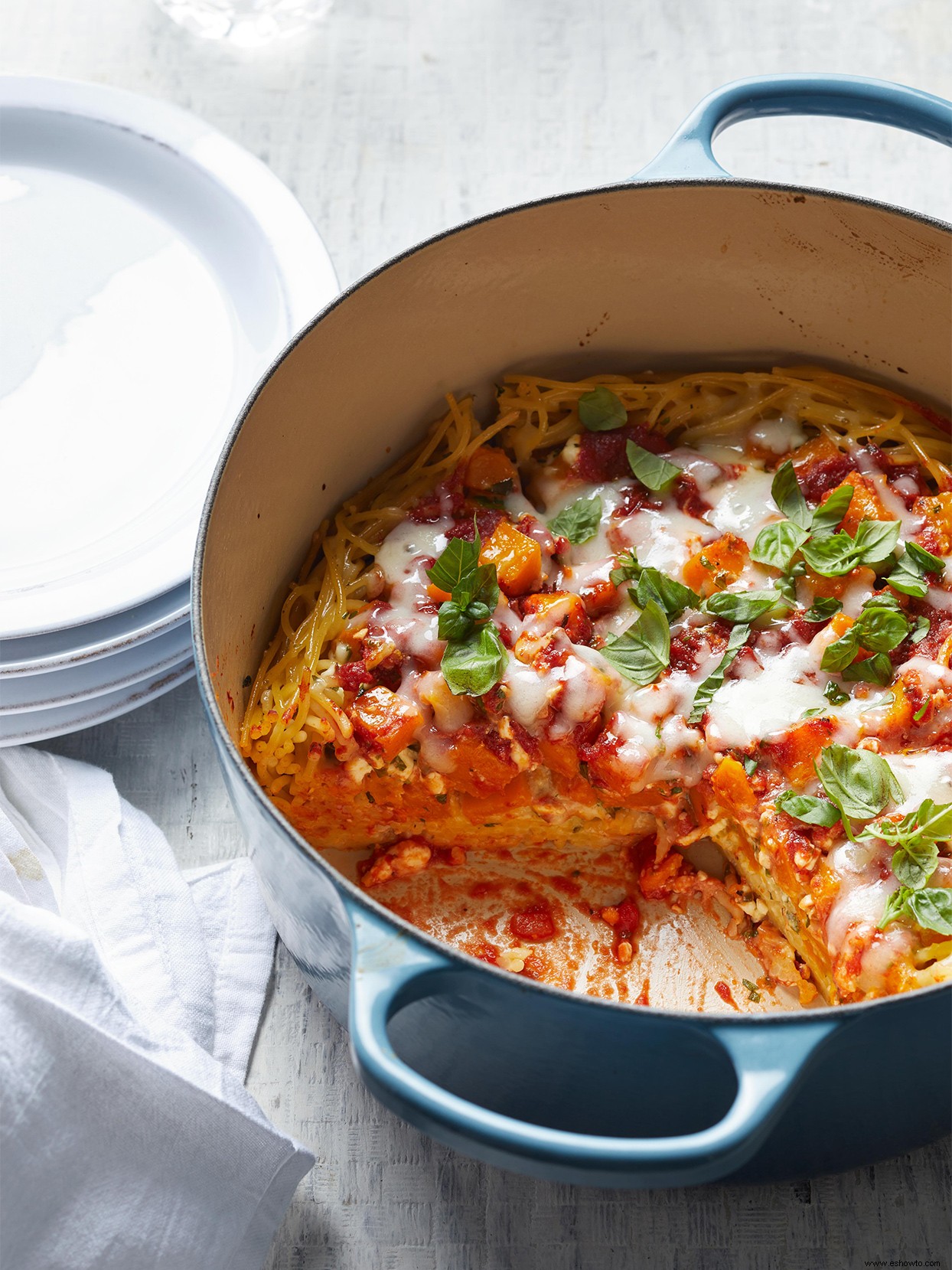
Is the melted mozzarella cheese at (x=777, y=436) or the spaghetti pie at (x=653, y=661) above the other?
the melted mozzarella cheese at (x=777, y=436)

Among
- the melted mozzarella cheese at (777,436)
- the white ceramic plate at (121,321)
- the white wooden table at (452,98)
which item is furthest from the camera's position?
the white wooden table at (452,98)

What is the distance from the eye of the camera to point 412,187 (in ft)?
11.7

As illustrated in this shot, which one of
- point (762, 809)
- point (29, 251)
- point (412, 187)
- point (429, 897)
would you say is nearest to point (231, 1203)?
point (429, 897)

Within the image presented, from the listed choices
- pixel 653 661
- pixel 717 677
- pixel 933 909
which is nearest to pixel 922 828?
pixel 933 909

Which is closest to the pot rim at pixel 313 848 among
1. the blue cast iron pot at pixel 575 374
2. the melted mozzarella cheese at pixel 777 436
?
the blue cast iron pot at pixel 575 374

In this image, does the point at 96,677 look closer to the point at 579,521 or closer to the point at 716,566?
the point at 579,521

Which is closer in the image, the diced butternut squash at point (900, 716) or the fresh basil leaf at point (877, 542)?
the diced butternut squash at point (900, 716)

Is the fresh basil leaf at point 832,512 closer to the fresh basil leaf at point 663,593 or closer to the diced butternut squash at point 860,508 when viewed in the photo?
the diced butternut squash at point 860,508

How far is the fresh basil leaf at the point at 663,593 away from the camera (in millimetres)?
2643

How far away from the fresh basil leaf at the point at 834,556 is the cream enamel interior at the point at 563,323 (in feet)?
1.79

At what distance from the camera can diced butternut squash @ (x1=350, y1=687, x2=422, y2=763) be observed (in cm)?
254

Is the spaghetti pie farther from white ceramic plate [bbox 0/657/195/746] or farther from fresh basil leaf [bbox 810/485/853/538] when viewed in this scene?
white ceramic plate [bbox 0/657/195/746]

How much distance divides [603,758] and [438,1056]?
70cm

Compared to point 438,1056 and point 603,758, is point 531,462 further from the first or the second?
point 438,1056
